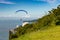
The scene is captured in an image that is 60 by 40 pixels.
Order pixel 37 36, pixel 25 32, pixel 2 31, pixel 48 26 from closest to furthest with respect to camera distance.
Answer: pixel 37 36 < pixel 25 32 < pixel 48 26 < pixel 2 31

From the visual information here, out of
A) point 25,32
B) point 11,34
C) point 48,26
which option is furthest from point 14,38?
point 48,26

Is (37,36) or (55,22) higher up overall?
→ (55,22)

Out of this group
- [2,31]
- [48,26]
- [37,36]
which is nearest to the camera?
[37,36]

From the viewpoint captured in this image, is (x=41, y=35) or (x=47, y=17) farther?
(x=47, y=17)

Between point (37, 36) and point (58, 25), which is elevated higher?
point (58, 25)

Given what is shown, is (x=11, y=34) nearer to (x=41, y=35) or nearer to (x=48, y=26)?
(x=41, y=35)

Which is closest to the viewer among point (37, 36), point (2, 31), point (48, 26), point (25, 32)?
point (37, 36)

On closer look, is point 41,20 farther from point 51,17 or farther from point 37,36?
point 37,36

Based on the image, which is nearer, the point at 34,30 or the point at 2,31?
the point at 34,30

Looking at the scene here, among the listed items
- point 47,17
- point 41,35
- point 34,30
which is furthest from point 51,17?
point 41,35
